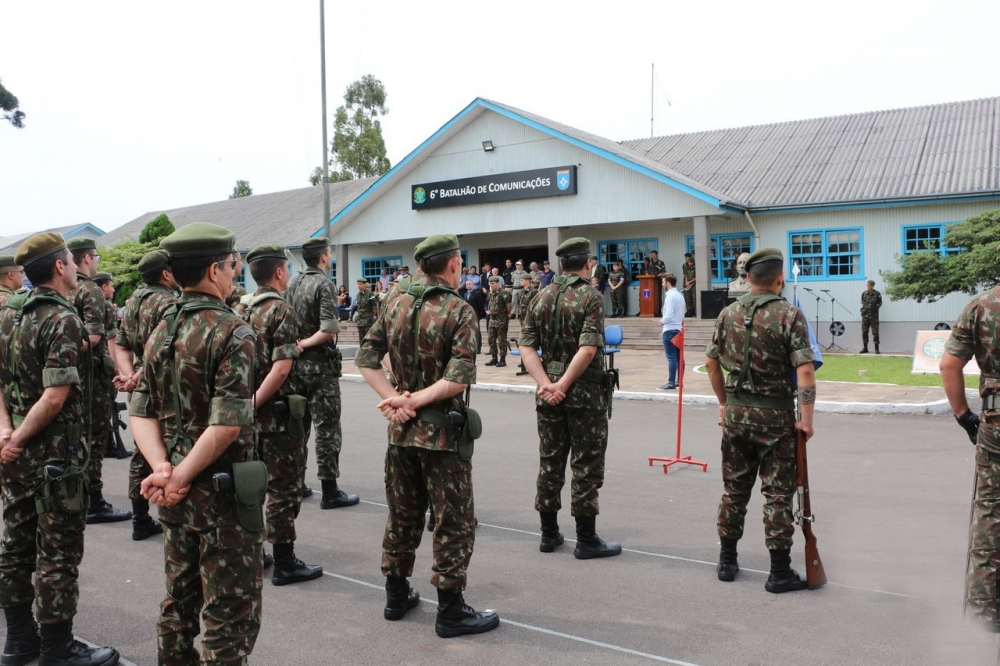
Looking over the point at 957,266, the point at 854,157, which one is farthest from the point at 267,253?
the point at 854,157

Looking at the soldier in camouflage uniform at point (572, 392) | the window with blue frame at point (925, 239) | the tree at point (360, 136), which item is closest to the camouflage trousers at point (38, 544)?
the soldier in camouflage uniform at point (572, 392)

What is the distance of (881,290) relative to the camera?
2091cm

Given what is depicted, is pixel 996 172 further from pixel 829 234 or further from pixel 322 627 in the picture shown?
pixel 322 627

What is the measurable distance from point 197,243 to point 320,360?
11.6ft

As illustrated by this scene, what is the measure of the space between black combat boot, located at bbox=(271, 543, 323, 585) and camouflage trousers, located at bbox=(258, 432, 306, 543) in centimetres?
6

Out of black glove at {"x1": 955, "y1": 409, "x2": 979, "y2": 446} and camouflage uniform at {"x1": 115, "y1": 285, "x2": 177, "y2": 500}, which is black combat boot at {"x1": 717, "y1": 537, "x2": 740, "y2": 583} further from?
camouflage uniform at {"x1": 115, "y1": 285, "x2": 177, "y2": 500}

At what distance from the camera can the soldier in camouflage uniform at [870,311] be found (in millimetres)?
19656

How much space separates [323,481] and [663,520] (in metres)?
2.84

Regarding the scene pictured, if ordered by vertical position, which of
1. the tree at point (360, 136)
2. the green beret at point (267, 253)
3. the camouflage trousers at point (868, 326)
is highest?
the tree at point (360, 136)

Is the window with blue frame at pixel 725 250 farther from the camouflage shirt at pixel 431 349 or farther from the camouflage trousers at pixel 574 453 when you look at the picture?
the camouflage shirt at pixel 431 349

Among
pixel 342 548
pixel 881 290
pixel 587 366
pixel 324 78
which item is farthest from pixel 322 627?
pixel 324 78

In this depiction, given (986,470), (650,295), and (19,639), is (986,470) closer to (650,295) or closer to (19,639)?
(19,639)

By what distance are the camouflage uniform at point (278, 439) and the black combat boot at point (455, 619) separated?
4.48ft

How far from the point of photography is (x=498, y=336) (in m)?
17.8
